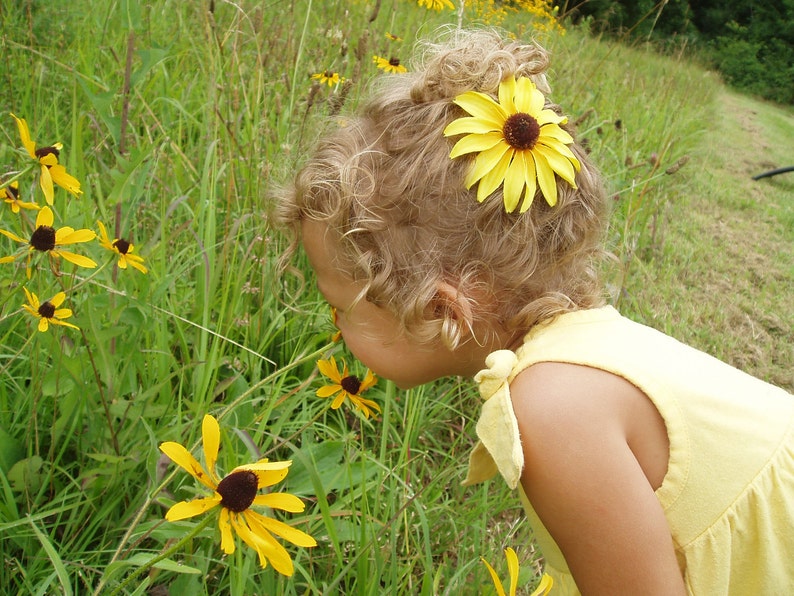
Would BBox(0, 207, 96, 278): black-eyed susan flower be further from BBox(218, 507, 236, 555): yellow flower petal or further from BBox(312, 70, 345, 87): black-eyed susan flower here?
BBox(312, 70, 345, 87): black-eyed susan flower

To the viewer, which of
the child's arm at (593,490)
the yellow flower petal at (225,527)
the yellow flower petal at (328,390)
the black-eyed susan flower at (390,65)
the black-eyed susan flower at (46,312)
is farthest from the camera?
the black-eyed susan flower at (390,65)

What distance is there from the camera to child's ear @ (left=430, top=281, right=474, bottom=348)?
0.97 meters

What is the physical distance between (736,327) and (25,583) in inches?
83.3

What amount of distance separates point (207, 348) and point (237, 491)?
778 millimetres

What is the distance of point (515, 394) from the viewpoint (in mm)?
884

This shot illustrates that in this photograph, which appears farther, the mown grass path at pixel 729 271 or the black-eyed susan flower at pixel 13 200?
the mown grass path at pixel 729 271

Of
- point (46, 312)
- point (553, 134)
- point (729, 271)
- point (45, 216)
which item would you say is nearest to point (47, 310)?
point (46, 312)

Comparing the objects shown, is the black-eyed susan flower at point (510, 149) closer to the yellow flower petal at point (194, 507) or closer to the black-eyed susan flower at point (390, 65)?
the yellow flower petal at point (194, 507)

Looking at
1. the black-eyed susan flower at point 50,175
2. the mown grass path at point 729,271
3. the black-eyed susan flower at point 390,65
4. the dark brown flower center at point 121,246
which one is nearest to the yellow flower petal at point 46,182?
the black-eyed susan flower at point 50,175

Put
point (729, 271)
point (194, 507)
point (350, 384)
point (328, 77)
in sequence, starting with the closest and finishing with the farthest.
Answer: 1. point (194, 507)
2. point (350, 384)
3. point (328, 77)
4. point (729, 271)

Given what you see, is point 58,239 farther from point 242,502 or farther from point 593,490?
point 593,490

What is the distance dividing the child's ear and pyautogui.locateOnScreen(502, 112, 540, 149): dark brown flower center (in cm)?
21

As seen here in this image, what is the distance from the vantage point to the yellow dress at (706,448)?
91 centimetres

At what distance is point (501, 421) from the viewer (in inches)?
33.9
